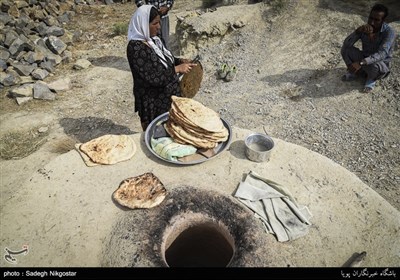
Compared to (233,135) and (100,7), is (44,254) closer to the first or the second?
(233,135)

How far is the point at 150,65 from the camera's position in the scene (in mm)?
3207

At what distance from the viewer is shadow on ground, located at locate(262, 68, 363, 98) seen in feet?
18.6

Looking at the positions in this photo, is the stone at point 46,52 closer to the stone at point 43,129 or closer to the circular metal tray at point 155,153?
the stone at point 43,129

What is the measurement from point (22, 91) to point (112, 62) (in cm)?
239

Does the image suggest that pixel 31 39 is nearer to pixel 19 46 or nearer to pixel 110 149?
pixel 19 46

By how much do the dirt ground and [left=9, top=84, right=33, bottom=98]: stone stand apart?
7.5 inches

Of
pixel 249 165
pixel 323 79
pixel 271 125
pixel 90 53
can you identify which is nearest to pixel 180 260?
pixel 249 165

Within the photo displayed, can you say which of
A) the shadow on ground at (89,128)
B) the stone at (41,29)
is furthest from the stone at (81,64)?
the shadow on ground at (89,128)

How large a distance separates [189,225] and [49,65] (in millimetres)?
6592

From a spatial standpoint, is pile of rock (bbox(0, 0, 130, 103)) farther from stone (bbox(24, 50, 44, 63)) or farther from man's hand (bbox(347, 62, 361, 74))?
man's hand (bbox(347, 62, 361, 74))

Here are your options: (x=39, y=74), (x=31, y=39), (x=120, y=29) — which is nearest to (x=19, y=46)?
(x=31, y=39)

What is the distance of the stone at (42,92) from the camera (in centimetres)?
639

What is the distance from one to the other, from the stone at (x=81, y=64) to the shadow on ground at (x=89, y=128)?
2.17 meters

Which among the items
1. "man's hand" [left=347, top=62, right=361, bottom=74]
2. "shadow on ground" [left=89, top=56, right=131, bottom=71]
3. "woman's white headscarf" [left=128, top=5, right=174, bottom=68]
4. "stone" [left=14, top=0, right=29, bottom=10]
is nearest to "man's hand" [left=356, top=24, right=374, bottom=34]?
"man's hand" [left=347, top=62, right=361, bottom=74]
